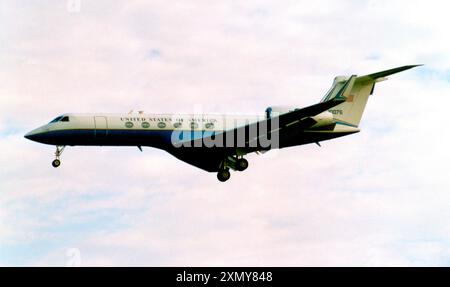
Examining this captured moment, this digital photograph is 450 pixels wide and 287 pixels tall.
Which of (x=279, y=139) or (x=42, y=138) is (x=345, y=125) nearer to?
(x=279, y=139)

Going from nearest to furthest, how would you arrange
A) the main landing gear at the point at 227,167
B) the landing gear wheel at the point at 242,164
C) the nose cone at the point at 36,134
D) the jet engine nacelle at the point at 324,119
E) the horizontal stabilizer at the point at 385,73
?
the horizontal stabilizer at the point at 385,73 → the nose cone at the point at 36,134 → the jet engine nacelle at the point at 324,119 → the landing gear wheel at the point at 242,164 → the main landing gear at the point at 227,167

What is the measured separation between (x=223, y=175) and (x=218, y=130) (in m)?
2.67

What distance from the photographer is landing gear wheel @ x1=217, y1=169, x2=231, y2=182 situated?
1925 inches

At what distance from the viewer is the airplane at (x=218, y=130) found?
46.5 meters

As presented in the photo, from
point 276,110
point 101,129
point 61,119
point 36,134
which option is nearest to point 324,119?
point 276,110

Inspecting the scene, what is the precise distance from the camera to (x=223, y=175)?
1924 inches

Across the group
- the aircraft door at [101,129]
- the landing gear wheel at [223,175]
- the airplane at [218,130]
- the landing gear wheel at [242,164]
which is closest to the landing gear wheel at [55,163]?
the airplane at [218,130]

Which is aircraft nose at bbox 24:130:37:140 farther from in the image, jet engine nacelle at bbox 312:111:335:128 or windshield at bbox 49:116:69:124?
jet engine nacelle at bbox 312:111:335:128

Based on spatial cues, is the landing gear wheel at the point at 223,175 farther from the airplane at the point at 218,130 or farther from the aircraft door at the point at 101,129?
the aircraft door at the point at 101,129

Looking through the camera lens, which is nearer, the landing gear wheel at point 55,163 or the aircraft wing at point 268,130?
the aircraft wing at point 268,130

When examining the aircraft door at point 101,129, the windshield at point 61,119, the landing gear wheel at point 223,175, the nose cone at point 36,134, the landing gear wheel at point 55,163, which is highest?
the windshield at point 61,119

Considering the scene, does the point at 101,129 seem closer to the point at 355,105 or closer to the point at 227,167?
the point at 227,167

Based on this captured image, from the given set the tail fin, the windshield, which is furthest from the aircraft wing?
the windshield
